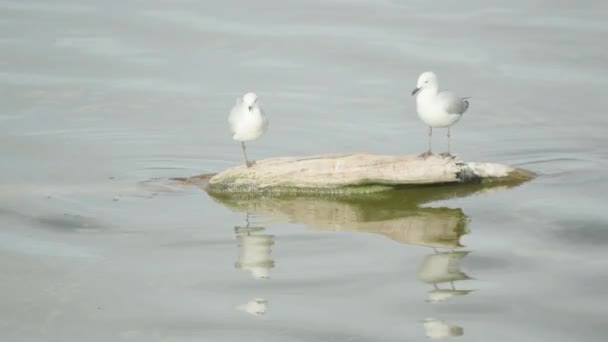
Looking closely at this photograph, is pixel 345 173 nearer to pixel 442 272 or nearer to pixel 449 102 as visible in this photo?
pixel 449 102

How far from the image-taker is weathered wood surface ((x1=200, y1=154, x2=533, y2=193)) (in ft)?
33.0

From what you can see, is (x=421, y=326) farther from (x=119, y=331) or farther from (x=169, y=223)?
(x=169, y=223)

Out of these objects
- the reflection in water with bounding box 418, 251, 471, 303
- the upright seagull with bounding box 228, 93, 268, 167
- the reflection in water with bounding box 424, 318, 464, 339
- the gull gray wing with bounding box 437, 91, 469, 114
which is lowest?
the reflection in water with bounding box 424, 318, 464, 339

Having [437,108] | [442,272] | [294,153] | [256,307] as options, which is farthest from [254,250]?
[294,153]

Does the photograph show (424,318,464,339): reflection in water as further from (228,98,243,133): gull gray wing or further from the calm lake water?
(228,98,243,133): gull gray wing

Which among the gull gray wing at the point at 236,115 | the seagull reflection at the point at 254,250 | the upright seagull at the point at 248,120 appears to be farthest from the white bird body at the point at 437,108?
the seagull reflection at the point at 254,250

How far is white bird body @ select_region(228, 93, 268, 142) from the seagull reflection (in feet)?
2.95

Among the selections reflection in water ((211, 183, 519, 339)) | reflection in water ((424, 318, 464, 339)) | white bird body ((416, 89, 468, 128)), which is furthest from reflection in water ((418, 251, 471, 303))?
white bird body ((416, 89, 468, 128))

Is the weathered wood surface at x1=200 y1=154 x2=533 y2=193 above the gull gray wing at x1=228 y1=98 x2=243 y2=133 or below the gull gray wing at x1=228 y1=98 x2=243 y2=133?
below

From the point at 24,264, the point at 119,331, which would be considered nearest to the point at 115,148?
the point at 24,264

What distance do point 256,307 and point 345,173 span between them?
244 cm

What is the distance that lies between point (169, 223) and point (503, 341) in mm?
3510

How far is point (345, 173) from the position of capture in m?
10.1

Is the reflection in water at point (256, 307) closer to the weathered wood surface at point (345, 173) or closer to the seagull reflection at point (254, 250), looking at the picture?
the seagull reflection at point (254, 250)
